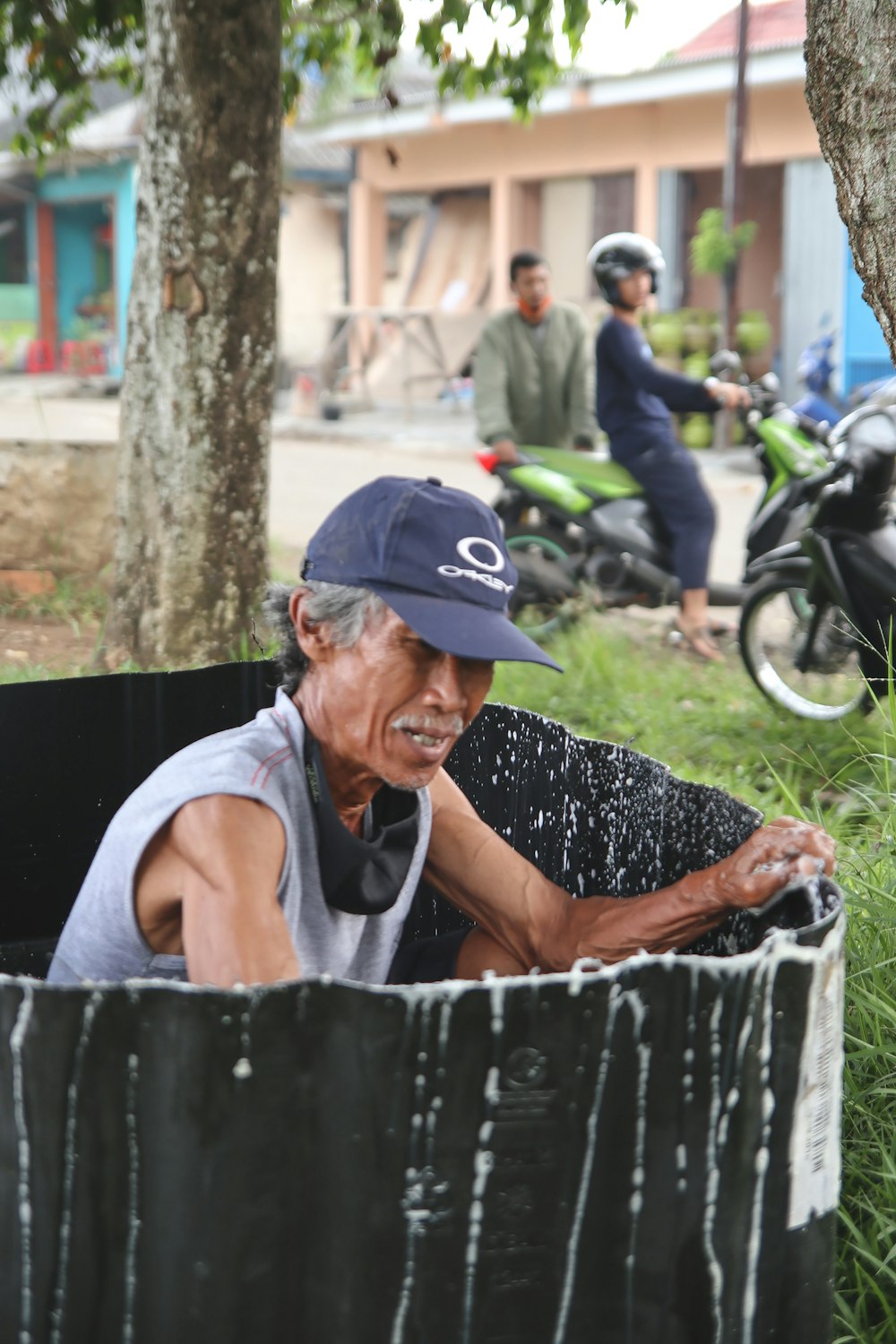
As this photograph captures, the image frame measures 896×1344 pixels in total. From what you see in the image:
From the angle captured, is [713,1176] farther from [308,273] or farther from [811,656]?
[308,273]

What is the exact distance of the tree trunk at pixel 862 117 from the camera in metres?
2.31

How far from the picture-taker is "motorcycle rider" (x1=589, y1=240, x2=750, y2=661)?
6.32m

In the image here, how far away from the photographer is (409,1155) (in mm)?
1482

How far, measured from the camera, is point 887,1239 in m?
2.17

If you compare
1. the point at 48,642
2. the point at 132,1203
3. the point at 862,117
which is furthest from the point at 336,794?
the point at 48,642

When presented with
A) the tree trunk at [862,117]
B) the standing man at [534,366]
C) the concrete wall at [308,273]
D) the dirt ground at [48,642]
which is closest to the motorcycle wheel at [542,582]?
the standing man at [534,366]

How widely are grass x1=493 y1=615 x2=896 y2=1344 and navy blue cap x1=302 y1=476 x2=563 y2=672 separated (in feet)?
2.69

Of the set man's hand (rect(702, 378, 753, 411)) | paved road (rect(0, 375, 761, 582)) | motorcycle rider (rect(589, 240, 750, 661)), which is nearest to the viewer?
man's hand (rect(702, 378, 753, 411))

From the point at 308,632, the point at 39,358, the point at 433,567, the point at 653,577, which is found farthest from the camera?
the point at 39,358

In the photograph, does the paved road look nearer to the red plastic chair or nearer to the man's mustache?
the red plastic chair

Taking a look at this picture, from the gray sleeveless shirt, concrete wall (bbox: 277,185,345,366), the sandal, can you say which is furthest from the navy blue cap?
concrete wall (bbox: 277,185,345,366)

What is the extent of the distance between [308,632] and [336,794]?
0.73 ft

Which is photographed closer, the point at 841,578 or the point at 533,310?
the point at 841,578

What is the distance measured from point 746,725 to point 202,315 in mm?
2189
